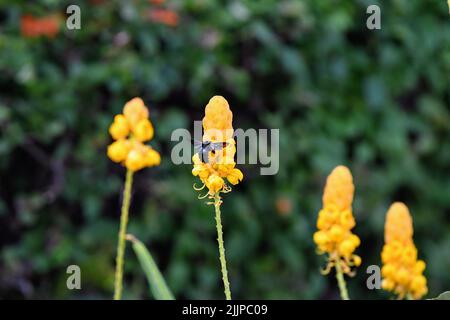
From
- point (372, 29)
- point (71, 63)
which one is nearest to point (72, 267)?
point (71, 63)

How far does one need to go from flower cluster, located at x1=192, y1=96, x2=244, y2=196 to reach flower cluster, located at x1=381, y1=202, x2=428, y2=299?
1.64ft

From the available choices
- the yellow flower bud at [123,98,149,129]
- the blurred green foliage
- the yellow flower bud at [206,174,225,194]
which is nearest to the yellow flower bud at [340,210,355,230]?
the yellow flower bud at [206,174,225,194]

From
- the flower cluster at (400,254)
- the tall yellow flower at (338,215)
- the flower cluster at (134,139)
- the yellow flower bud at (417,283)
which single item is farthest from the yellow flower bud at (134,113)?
the yellow flower bud at (417,283)

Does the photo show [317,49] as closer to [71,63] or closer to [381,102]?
[381,102]

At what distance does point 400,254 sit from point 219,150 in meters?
0.60

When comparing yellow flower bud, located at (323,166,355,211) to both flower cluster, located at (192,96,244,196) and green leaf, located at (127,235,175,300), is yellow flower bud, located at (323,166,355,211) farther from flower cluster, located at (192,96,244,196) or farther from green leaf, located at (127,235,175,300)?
green leaf, located at (127,235,175,300)

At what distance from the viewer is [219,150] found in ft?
5.01

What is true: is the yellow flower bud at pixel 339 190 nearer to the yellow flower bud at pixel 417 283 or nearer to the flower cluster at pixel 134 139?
the yellow flower bud at pixel 417 283

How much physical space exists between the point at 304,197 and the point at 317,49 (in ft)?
2.35

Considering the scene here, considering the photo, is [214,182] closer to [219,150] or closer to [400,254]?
[219,150]

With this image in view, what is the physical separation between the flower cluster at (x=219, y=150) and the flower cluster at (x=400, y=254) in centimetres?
50

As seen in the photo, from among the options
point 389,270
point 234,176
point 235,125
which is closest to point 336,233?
point 389,270

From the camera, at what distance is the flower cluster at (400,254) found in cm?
187
